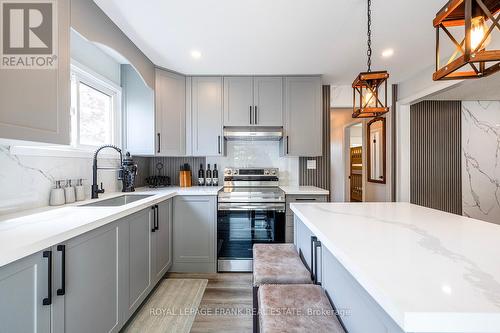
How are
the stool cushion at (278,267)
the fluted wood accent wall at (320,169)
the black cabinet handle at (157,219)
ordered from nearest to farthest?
1. the stool cushion at (278,267)
2. the black cabinet handle at (157,219)
3. the fluted wood accent wall at (320,169)

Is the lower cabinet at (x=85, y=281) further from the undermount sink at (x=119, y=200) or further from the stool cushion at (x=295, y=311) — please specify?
the stool cushion at (x=295, y=311)

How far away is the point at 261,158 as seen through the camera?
11.2ft

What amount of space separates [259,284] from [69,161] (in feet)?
6.06

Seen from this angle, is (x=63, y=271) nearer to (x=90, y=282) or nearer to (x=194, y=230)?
(x=90, y=282)

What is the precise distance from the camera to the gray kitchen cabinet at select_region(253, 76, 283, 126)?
3068mm

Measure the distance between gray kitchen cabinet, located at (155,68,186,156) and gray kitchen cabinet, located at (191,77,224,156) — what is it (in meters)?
0.14

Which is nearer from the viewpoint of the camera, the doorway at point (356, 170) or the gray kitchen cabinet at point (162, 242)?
the gray kitchen cabinet at point (162, 242)

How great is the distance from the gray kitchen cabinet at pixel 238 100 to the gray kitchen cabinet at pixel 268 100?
0.26 ft

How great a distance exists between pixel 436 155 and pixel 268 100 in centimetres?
272

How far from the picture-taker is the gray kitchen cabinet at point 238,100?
3068 mm

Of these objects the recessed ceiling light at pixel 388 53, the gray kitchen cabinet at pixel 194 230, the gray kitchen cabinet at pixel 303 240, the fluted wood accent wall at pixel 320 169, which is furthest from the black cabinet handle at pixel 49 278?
the recessed ceiling light at pixel 388 53

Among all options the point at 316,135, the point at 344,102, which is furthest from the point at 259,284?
the point at 344,102

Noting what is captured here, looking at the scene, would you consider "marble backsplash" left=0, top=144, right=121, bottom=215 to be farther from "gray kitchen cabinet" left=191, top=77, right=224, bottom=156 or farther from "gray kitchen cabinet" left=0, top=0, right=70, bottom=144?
"gray kitchen cabinet" left=191, top=77, right=224, bottom=156

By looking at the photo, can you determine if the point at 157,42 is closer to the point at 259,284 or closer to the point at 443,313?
the point at 259,284
